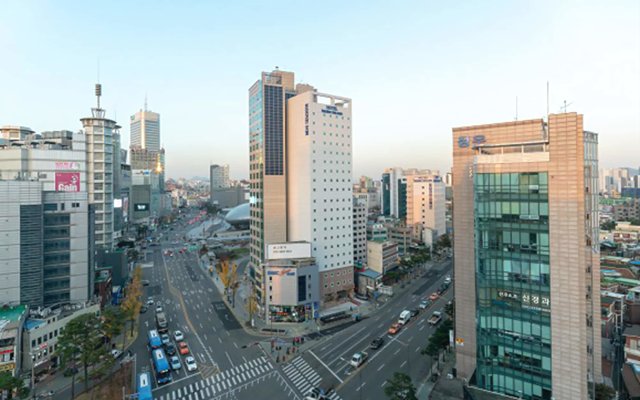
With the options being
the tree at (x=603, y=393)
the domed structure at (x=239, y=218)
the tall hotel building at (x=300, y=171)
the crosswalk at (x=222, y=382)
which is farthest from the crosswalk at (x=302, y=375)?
the domed structure at (x=239, y=218)

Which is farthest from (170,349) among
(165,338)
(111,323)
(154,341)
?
(111,323)

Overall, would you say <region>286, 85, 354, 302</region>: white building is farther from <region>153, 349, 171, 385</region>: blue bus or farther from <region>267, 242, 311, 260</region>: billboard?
<region>153, 349, 171, 385</region>: blue bus

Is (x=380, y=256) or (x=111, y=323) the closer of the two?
(x=111, y=323)

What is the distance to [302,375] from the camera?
48.0 metres

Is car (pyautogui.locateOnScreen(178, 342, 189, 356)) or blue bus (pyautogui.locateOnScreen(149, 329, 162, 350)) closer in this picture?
car (pyautogui.locateOnScreen(178, 342, 189, 356))

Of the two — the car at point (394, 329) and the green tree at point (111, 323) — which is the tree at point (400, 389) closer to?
the car at point (394, 329)

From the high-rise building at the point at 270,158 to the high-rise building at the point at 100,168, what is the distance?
44889 millimetres

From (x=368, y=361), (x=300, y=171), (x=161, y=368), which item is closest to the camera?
(x=161, y=368)

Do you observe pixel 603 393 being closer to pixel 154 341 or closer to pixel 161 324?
pixel 154 341

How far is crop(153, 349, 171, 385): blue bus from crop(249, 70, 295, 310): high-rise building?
25924mm

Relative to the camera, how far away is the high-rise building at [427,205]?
143000 millimetres

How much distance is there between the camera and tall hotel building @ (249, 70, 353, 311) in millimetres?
74312

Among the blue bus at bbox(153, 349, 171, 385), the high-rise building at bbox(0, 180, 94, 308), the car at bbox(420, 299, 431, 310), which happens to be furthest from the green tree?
the car at bbox(420, 299, 431, 310)

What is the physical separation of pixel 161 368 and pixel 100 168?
66148mm
